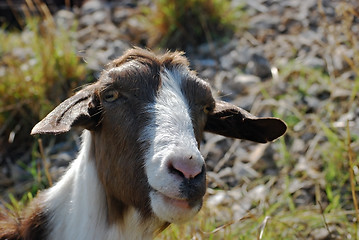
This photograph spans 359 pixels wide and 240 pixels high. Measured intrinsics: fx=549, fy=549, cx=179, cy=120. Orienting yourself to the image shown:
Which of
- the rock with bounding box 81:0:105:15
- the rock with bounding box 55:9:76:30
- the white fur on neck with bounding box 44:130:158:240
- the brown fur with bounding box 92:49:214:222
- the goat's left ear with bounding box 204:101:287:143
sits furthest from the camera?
the rock with bounding box 81:0:105:15

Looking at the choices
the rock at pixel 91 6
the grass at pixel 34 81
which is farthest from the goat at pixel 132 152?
the rock at pixel 91 6

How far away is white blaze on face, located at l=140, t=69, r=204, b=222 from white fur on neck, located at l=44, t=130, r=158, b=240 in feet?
1.58

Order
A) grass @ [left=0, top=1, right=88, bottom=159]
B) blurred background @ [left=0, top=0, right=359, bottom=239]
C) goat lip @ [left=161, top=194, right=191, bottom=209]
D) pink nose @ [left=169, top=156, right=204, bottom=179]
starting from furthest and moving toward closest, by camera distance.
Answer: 1. grass @ [left=0, top=1, right=88, bottom=159]
2. blurred background @ [left=0, top=0, right=359, bottom=239]
3. goat lip @ [left=161, top=194, right=191, bottom=209]
4. pink nose @ [left=169, top=156, right=204, bottom=179]

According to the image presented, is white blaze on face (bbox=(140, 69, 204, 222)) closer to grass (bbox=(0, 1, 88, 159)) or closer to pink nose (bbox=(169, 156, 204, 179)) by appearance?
pink nose (bbox=(169, 156, 204, 179))

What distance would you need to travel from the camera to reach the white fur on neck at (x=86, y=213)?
3.83 metres

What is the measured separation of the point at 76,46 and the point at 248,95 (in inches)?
112

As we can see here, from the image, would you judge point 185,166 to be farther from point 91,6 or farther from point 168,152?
A: point 91,6

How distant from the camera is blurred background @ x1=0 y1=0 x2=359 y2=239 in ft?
18.1

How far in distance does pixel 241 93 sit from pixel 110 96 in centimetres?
395

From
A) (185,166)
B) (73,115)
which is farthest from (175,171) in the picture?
(73,115)

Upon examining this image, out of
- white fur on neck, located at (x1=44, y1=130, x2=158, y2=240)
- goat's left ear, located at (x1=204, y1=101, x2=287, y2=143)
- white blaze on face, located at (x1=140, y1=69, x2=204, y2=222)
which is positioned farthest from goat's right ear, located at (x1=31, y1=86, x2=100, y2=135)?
goat's left ear, located at (x1=204, y1=101, x2=287, y2=143)

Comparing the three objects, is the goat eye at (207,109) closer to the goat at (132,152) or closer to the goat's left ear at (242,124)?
the goat at (132,152)

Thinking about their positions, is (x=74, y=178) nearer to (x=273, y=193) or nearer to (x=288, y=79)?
(x=273, y=193)

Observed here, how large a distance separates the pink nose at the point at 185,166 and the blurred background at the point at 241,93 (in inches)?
56.9
